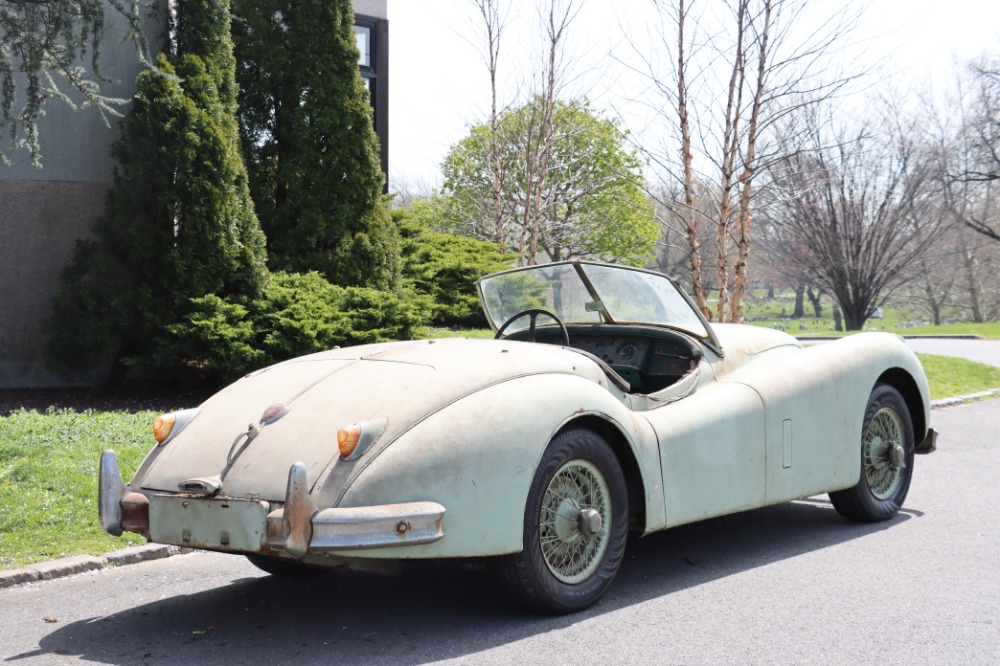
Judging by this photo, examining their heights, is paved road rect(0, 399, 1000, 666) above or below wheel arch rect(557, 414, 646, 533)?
below

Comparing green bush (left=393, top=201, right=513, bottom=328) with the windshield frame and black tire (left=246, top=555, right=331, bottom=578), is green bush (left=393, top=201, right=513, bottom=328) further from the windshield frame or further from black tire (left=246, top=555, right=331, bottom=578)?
black tire (left=246, top=555, right=331, bottom=578)

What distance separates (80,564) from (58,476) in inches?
62.7

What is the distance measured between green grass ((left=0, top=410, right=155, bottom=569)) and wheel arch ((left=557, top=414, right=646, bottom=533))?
9.51 ft

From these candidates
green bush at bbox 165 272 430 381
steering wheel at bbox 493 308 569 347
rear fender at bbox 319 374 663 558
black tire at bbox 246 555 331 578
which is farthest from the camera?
green bush at bbox 165 272 430 381

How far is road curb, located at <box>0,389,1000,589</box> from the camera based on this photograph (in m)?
5.12

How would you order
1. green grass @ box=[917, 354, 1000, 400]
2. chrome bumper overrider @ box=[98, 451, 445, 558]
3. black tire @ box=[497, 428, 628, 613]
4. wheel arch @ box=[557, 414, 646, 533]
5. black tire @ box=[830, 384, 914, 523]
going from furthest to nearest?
green grass @ box=[917, 354, 1000, 400] < black tire @ box=[830, 384, 914, 523] < wheel arch @ box=[557, 414, 646, 533] < black tire @ box=[497, 428, 628, 613] < chrome bumper overrider @ box=[98, 451, 445, 558]

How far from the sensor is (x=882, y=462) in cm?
628

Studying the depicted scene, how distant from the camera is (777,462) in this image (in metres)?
5.42

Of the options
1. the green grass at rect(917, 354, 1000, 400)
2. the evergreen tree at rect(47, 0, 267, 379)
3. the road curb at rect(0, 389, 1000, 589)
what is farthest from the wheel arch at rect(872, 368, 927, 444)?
the green grass at rect(917, 354, 1000, 400)

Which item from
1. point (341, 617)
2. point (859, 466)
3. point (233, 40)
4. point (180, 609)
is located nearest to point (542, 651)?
point (341, 617)

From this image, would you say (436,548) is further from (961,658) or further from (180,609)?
(961,658)

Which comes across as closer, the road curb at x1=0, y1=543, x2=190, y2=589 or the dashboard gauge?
the road curb at x1=0, y1=543, x2=190, y2=589

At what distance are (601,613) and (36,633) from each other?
7.85 feet

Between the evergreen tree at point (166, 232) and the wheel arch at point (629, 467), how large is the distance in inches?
282
